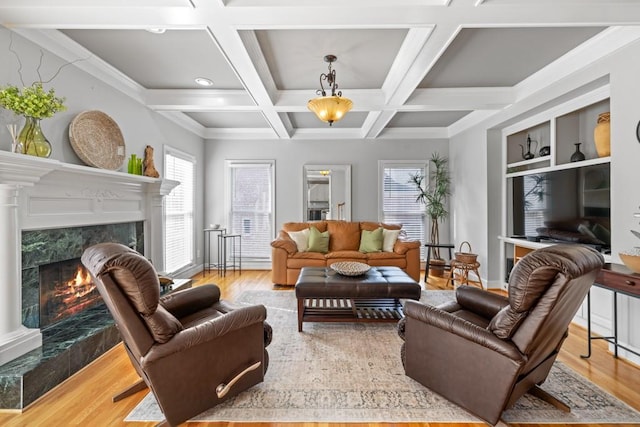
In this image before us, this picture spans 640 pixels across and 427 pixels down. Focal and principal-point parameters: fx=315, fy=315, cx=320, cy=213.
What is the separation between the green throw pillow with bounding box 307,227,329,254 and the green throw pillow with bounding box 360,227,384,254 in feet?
2.00

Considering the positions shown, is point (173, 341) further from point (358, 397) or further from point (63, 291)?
point (63, 291)

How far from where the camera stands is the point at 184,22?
2.32 metres

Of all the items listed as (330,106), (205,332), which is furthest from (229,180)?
(205,332)

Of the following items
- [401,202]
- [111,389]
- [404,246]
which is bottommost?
[111,389]

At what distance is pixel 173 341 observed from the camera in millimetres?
1726

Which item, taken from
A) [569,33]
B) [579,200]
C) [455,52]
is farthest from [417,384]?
[569,33]

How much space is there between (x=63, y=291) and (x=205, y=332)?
209 cm

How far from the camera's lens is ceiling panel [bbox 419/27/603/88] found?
9.12ft

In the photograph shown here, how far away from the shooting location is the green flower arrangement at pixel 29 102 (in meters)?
2.22

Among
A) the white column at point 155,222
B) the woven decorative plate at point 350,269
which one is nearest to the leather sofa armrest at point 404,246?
the woven decorative plate at point 350,269

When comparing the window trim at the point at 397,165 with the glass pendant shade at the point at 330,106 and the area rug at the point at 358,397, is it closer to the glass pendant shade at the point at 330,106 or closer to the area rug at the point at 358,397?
the glass pendant shade at the point at 330,106

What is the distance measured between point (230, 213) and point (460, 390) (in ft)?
17.6

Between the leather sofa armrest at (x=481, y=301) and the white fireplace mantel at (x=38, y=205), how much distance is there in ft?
10.7

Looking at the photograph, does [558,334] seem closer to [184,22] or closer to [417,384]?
[417,384]
